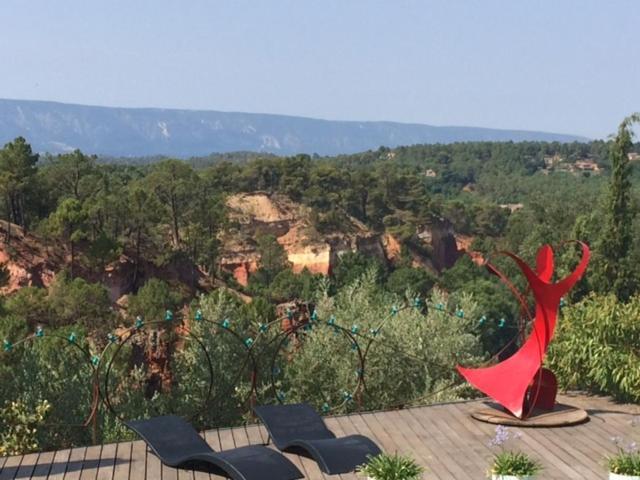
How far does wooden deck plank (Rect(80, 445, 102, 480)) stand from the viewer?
6.54 m

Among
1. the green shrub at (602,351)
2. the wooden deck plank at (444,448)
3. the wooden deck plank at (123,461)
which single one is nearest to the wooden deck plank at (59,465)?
the wooden deck plank at (123,461)

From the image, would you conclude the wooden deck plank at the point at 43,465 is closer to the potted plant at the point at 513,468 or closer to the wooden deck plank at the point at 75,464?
the wooden deck plank at the point at 75,464

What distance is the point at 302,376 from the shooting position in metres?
11.5

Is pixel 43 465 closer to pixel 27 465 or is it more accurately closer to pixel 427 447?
pixel 27 465

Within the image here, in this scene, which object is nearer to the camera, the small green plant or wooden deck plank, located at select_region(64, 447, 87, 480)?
wooden deck plank, located at select_region(64, 447, 87, 480)

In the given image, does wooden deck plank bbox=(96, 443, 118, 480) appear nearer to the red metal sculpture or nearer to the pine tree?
the red metal sculpture

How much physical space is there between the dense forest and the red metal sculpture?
1.09 meters

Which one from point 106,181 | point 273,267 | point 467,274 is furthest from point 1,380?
point 467,274

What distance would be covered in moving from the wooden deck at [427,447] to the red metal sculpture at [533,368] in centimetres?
38

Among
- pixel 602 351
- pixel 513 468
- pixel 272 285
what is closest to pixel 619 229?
pixel 602 351

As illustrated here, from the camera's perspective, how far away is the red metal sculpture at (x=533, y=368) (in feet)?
26.2

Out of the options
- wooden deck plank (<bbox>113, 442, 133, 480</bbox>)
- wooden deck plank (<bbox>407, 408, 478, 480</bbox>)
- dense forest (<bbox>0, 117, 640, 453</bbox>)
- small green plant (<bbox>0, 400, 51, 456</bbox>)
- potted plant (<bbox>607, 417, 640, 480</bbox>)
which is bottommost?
dense forest (<bbox>0, 117, 640, 453</bbox>)

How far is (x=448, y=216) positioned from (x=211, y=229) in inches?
1185

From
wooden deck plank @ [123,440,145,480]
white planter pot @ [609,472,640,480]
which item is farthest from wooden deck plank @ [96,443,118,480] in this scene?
white planter pot @ [609,472,640,480]
